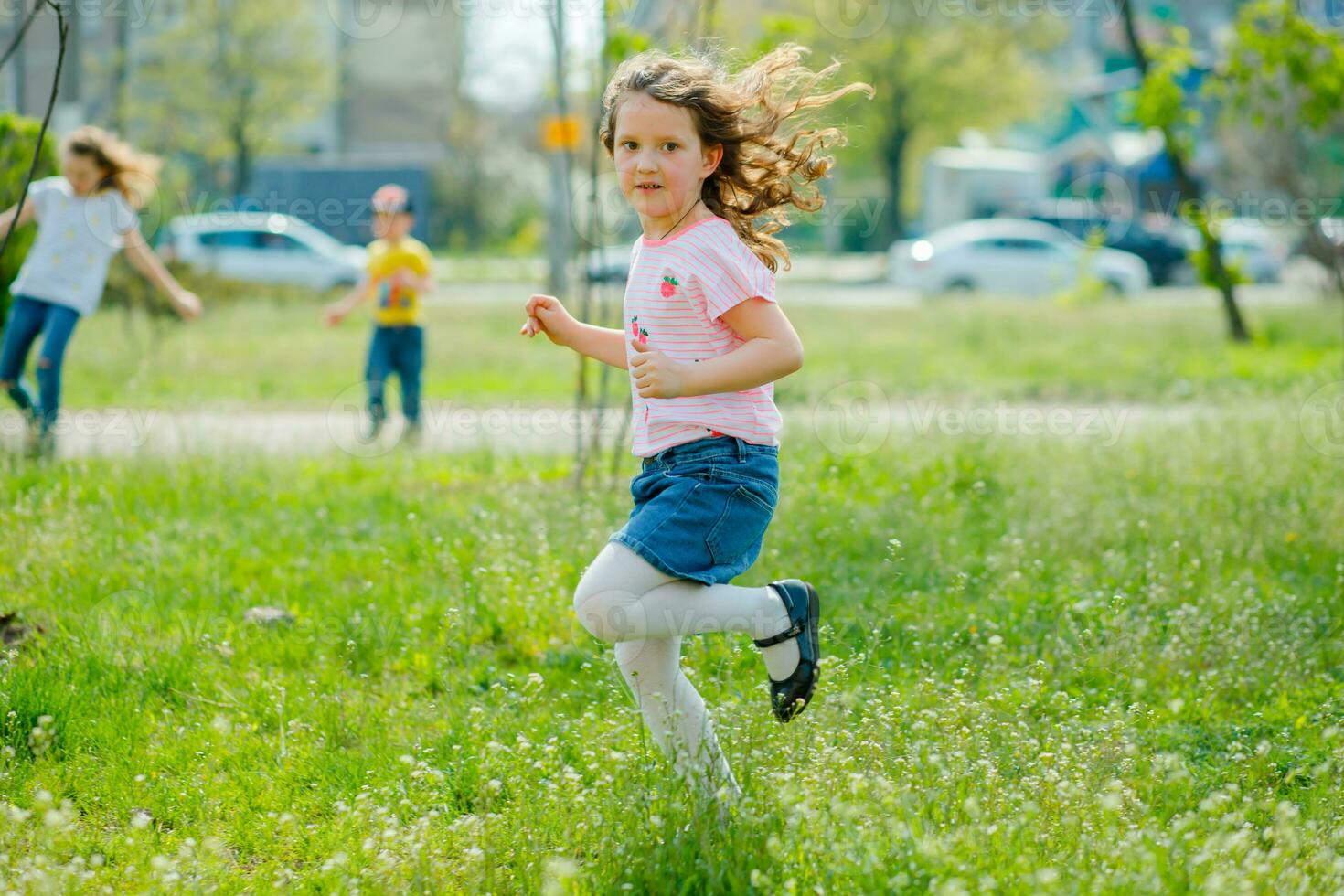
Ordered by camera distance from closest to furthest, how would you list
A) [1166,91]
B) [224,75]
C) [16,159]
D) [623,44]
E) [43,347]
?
1. [623,44]
2. [43,347]
3. [16,159]
4. [1166,91]
5. [224,75]

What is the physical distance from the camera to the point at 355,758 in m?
3.74

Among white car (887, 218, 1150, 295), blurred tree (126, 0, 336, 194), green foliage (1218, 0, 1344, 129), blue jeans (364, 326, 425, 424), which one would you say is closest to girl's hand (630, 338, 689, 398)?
blue jeans (364, 326, 425, 424)

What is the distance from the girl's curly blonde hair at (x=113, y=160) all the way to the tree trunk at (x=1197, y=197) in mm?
9642

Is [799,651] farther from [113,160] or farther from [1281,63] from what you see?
[1281,63]

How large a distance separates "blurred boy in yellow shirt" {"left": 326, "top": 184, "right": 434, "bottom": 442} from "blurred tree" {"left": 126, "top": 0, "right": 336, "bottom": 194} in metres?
23.7

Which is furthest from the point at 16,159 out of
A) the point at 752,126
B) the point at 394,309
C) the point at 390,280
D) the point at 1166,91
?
the point at 1166,91

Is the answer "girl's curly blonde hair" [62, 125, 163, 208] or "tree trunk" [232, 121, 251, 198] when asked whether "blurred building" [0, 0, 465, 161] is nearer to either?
"tree trunk" [232, 121, 251, 198]

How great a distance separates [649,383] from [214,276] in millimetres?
20296

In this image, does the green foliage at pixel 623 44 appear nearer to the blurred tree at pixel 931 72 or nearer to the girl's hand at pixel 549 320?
the girl's hand at pixel 549 320

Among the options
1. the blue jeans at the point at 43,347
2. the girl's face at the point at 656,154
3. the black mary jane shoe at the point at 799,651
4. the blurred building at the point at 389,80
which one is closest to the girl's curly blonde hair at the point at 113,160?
the blue jeans at the point at 43,347

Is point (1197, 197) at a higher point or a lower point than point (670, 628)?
higher

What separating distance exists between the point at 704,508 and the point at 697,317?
45 cm

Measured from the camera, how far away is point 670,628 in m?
3.20

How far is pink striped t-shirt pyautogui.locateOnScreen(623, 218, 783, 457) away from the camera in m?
3.25
